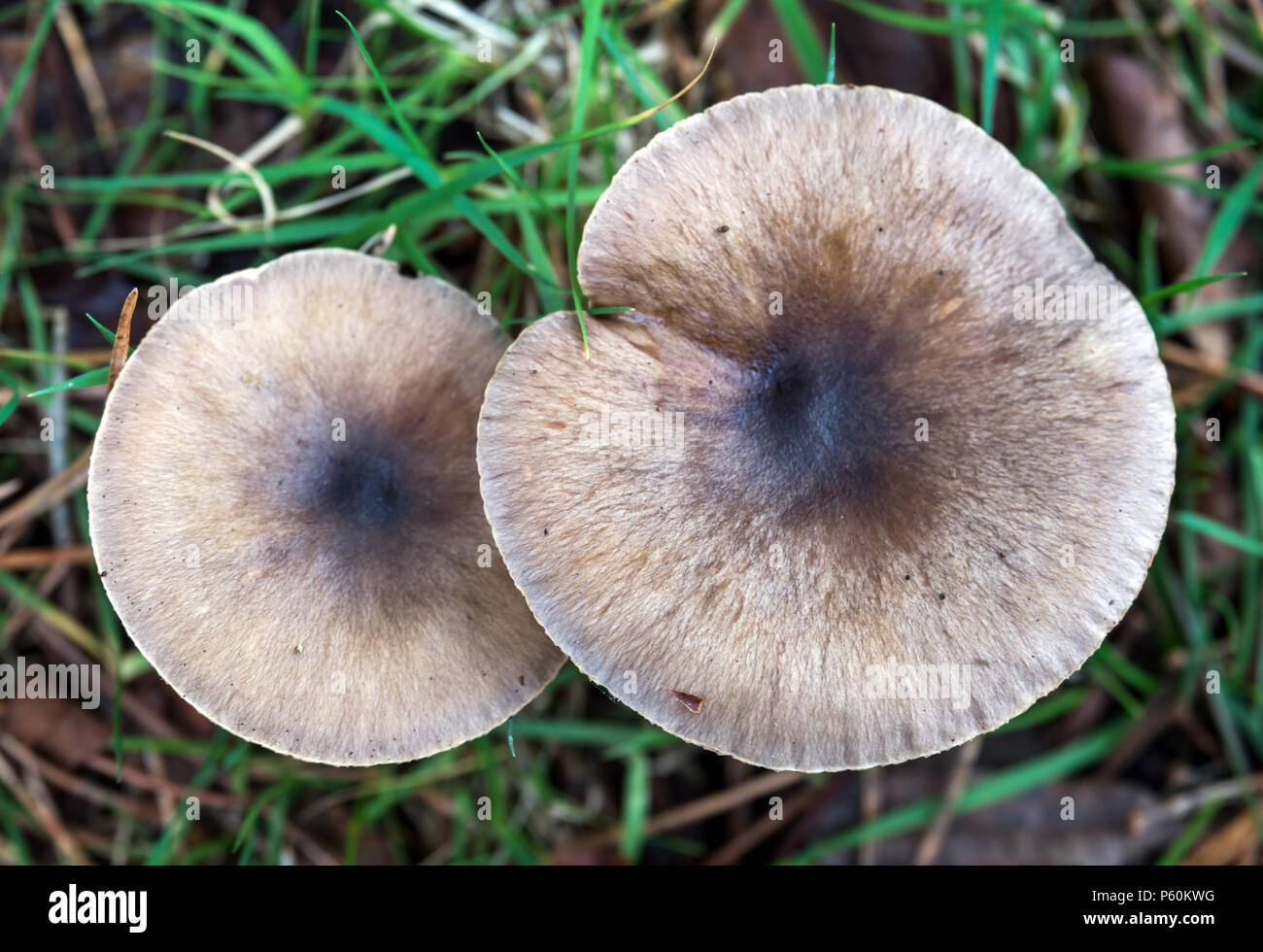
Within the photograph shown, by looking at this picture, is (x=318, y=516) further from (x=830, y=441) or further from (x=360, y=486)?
(x=830, y=441)

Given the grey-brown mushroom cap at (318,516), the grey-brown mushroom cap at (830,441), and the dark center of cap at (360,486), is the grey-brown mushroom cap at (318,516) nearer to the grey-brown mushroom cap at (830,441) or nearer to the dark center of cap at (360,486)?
the dark center of cap at (360,486)

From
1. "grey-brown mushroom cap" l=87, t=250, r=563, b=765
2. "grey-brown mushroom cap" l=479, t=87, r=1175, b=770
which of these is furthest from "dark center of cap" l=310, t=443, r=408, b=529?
"grey-brown mushroom cap" l=479, t=87, r=1175, b=770

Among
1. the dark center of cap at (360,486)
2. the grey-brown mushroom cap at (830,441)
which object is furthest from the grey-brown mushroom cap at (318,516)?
the grey-brown mushroom cap at (830,441)

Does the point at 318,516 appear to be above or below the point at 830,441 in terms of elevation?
below

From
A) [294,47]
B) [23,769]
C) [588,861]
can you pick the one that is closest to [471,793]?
[588,861]

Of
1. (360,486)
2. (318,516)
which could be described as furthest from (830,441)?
(318,516)

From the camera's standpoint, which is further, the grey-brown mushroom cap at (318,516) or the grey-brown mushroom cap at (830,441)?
the grey-brown mushroom cap at (318,516)
